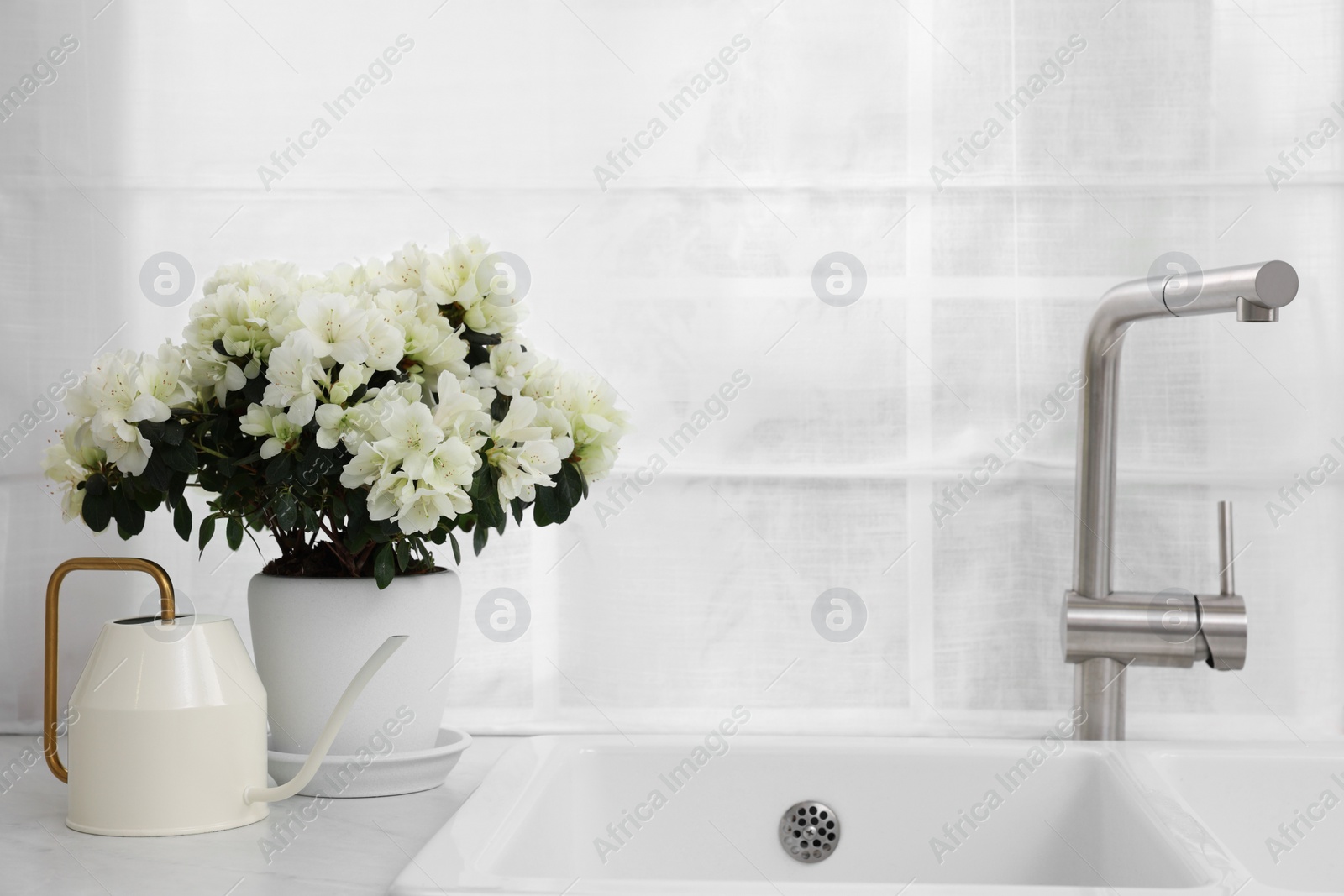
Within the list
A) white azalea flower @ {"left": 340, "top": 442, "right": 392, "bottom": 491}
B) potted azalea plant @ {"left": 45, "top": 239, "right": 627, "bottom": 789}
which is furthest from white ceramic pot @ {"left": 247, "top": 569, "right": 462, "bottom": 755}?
white azalea flower @ {"left": 340, "top": 442, "right": 392, "bottom": 491}

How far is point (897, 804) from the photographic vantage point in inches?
37.5

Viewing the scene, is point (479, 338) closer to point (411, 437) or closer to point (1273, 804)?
point (411, 437)

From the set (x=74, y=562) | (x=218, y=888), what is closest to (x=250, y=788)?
(x=218, y=888)

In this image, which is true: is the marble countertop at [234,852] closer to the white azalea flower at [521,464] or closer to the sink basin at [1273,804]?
the white azalea flower at [521,464]

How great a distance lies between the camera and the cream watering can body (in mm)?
758

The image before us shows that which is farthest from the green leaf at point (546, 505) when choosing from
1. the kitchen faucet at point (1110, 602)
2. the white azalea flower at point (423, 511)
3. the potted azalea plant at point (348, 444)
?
the kitchen faucet at point (1110, 602)

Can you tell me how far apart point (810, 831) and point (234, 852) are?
0.46 metres

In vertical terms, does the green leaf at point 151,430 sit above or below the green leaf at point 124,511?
above

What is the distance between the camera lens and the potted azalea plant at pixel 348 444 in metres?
0.79

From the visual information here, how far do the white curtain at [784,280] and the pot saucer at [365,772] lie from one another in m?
0.23

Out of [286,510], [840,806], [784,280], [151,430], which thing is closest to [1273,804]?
[840,806]

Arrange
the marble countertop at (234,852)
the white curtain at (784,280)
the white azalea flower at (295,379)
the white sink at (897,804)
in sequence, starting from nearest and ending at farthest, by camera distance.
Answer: the marble countertop at (234,852) → the white azalea flower at (295,379) → the white sink at (897,804) → the white curtain at (784,280)

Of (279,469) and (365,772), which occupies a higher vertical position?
(279,469)

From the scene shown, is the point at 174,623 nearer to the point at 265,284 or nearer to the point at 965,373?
the point at 265,284
